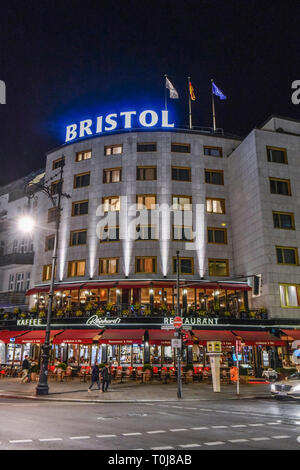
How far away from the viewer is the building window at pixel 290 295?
1366 inches

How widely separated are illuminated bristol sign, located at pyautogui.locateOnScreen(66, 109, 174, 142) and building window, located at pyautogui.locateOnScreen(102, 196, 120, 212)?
863cm

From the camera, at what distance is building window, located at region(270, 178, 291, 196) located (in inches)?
1483

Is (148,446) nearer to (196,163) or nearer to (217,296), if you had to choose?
(217,296)

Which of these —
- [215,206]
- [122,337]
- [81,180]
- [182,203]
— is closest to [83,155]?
[81,180]

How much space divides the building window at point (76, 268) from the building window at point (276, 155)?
72.1 feet

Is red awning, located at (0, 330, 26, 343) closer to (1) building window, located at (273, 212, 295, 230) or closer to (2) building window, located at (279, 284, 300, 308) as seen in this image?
(2) building window, located at (279, 284, 300, 308)

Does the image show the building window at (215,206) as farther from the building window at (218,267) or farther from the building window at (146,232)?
the building window at (146,232)

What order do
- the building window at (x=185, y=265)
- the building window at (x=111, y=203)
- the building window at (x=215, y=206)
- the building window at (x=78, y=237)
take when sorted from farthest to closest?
the building window at (x=215, y=206) < the building window at (x=78, y=237) < the building window at (x=111, y=203) < the building window at (x=185, y=265)

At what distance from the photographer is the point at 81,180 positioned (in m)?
43.2

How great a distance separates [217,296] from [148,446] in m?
29.5

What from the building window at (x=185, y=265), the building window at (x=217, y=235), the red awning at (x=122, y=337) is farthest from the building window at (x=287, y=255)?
the red awning at (x=122, y=337)

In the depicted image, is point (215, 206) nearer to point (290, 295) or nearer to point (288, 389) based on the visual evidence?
point (290, 295)

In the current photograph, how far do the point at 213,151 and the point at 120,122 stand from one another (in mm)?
11357

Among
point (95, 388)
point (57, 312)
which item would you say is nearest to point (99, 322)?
point (57, 312)
